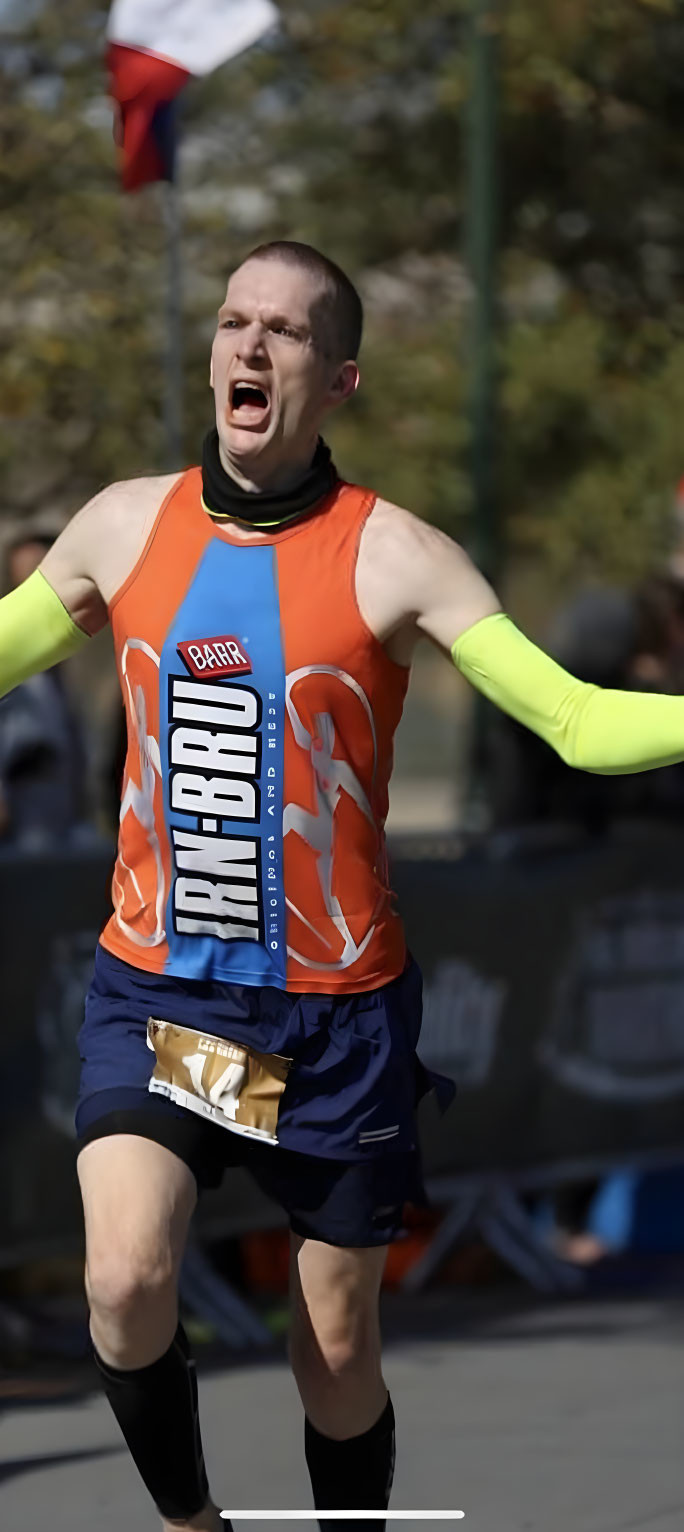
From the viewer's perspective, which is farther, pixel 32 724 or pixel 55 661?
pixel 32 724

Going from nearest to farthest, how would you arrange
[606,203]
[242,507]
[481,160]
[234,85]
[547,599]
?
[242,507] → [481,160] → [234,85] → [606,203] → [547,599]

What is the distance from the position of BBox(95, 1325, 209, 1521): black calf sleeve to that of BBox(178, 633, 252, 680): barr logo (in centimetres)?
98

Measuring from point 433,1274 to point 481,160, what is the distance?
5.26 m

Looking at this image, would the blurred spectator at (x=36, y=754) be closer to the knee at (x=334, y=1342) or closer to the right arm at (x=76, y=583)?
the right arm at (x=76, y=583)

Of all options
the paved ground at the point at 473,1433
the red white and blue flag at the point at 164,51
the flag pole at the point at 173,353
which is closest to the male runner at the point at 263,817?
the paved ground at the point at 473,1433

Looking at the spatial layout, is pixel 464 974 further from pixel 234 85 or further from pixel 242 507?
pixel 234 85

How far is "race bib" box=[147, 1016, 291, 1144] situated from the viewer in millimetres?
3619

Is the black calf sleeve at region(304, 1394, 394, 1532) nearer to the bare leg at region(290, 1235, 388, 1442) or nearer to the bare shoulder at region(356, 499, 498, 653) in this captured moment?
the bare leg at region(290, 1235, 388, 1442)

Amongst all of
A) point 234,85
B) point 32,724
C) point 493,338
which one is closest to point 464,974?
point 32,724

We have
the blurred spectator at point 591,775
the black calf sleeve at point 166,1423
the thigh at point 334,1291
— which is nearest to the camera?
the black calf sleeve at point 166,1423

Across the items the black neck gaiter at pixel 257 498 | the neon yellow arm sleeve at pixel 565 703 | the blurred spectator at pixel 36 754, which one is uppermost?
the black neck gaiter at pixel 257 498

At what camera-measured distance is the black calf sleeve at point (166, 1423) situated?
11.8ft

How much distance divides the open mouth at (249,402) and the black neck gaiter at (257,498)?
9 centimetres

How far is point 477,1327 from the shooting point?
681cm
